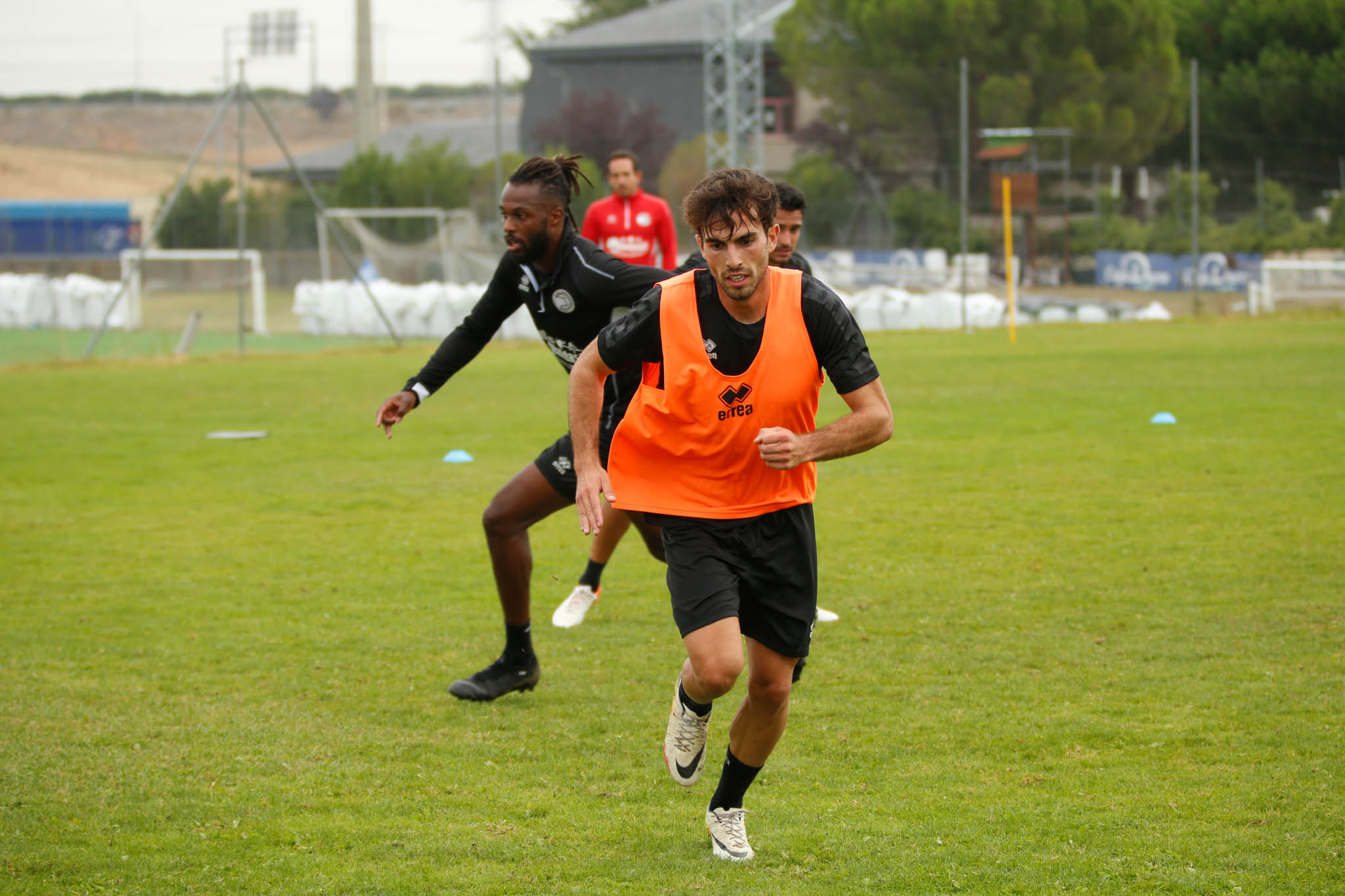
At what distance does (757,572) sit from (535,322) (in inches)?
72.1

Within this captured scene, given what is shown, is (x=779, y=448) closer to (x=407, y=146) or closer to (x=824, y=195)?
(x=824, y=195)

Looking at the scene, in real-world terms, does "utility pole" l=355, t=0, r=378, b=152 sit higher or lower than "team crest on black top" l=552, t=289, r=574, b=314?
higher

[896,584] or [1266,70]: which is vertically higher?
[1266,70]

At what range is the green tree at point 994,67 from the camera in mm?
35250

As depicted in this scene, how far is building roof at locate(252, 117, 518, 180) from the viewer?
5825 cm

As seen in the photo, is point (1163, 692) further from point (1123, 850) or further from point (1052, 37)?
point (1052, 37)

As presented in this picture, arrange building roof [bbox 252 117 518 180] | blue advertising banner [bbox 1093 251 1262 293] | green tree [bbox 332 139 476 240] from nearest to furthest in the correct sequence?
blue advertising banner [bbox 1093 251 1262 293] → green tree [bbox 332 139 476 240] → building roof [bbox 252 117 518 180]

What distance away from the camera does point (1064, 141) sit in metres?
34.1

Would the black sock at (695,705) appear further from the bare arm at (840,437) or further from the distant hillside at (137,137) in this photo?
the distant hillside at (137,137)

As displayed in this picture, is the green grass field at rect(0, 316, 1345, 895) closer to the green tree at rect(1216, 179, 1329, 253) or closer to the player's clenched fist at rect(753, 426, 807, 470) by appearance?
the player's clenched fist at rect(753, 426, 807, 470)

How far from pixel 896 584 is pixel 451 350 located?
289cm

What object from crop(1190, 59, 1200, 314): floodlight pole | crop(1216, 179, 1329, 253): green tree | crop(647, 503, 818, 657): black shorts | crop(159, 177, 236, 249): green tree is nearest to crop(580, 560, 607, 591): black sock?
crop(647, 503, 818, 657): black shorts

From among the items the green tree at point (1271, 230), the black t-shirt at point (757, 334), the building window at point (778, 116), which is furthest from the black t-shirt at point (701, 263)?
the building window at point (778, 116)

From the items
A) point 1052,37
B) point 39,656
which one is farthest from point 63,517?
point 1052,37
